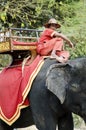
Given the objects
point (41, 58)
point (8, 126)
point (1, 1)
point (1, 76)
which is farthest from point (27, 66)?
point (1, 1)

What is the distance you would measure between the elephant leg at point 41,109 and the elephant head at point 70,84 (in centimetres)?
23

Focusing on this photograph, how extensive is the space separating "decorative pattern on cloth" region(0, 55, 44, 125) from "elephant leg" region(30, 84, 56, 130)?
4.6 inches

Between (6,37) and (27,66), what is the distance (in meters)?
0.39

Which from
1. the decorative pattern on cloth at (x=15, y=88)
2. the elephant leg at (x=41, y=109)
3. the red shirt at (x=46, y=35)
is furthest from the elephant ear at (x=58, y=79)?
the red shirt at (x=46, y=35)

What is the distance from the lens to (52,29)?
193 inches

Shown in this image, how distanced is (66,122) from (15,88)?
0.63 metres

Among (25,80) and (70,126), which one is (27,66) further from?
(70,126)

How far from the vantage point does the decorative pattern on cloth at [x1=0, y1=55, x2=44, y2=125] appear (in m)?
4.71

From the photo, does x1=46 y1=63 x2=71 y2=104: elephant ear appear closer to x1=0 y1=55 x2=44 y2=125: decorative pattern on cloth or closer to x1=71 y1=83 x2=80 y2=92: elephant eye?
x1=71 y1=83 x2=80 y2=92: elephant eye

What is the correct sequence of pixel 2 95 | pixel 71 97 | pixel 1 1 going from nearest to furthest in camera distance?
1. pixel 71 97
2. pixel 2 95
3. pixel 1 1

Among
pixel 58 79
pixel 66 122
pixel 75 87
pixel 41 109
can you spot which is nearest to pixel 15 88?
pixel 41 109

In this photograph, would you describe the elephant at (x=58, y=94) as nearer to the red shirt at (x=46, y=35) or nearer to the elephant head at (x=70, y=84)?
the elephant head at (x=70, y=84)

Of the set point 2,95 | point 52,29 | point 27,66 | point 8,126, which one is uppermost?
point 52,29

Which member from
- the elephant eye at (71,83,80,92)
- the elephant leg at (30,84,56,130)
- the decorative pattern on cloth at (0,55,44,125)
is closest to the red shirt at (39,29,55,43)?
the decorative pattern on cloth at (0,55,44,125)
